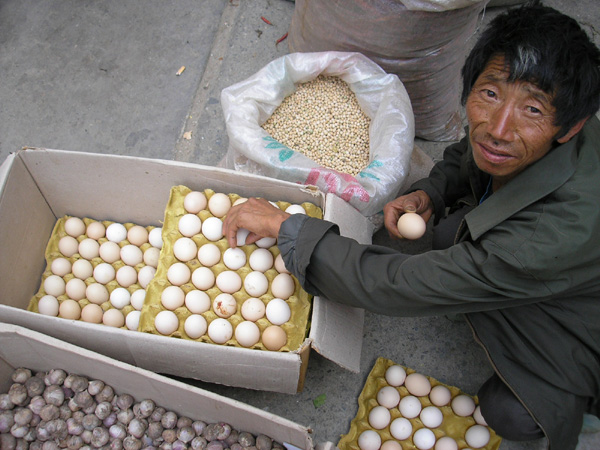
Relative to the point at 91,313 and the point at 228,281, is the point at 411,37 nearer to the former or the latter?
the point at 228,281

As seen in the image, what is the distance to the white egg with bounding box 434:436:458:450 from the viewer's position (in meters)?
1.70

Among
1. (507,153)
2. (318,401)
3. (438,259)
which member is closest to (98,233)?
(318,401)

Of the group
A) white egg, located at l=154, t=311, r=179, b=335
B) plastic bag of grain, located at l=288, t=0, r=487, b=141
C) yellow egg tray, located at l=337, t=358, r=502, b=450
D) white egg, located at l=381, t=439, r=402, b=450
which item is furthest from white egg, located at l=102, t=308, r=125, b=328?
plastic bag of grain, located at l=288, t=0, r=487, b=141

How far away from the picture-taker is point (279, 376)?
1.48m

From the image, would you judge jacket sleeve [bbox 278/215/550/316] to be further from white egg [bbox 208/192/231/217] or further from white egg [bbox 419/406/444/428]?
white egg [bbox 419/406/444/428]

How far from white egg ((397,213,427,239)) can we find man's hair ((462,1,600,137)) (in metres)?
0.54

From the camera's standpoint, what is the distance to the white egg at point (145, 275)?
1.80 meters

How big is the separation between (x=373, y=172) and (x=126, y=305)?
1.00 metres

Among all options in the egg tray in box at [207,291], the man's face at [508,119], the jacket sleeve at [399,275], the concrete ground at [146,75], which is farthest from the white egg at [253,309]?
the man's face at [508,119]

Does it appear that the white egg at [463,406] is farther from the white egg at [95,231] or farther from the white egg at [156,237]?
the white egg at [95,231]

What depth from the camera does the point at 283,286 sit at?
5.17 ft

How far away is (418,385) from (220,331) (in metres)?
0.77

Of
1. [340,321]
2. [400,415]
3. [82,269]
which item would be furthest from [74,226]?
[400,415]

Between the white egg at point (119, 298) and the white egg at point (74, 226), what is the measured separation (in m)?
0.30
